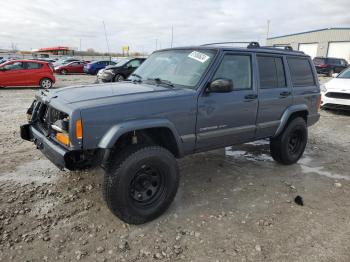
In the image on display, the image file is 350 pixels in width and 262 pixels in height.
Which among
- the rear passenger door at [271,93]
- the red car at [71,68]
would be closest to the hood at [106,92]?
the rear passenger door at [271,93]

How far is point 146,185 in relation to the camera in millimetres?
3338

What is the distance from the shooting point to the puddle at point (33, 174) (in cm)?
420

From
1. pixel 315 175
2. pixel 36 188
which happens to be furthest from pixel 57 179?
pixel 315 175

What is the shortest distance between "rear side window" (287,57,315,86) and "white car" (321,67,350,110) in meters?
4.67

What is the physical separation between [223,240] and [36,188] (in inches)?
97.6

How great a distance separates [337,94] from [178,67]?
7280mm

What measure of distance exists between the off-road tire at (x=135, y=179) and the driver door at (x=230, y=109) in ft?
1.96

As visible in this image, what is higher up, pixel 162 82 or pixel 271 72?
pixel 271 72

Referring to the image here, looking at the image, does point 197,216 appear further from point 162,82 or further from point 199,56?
point 199,56

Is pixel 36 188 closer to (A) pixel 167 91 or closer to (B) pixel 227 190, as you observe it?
(A) pixel 167 91

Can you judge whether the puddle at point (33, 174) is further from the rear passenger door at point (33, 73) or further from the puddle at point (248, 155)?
the rear passenger door at point (33, 73)

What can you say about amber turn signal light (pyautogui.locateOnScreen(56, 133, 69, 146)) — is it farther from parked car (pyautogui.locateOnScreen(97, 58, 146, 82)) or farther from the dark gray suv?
parked car (pyautogui.locateOnScreen(97, 58, 146, 82))

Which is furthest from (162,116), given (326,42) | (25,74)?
(326,42)

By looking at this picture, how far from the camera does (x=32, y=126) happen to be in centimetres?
373
